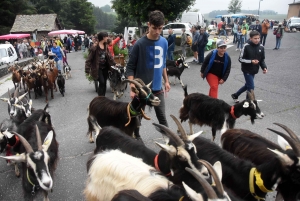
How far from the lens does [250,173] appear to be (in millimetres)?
2711

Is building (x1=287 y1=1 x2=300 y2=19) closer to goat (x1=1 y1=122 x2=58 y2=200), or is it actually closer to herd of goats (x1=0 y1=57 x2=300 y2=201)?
herd of goats (x1=0 y1=57 x2=300 y2=201)

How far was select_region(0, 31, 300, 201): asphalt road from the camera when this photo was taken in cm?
389

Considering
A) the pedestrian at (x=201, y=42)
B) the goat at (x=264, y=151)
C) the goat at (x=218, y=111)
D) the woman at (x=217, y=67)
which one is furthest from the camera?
the pedestrian at (x=201, y=42)

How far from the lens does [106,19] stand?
122 m

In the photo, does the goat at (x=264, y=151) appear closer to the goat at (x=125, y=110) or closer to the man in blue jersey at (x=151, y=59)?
the man in blue jersey at (x=151, y=59)

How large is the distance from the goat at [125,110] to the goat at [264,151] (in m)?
1.27

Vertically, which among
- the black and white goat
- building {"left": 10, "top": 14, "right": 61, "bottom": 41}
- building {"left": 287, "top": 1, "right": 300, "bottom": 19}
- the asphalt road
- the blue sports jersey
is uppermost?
building {"left": 287, "top": 1, "right": 300, "bottom": 19}

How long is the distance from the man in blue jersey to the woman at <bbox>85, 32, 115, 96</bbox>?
1870mm

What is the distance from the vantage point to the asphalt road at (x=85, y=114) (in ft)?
12.7

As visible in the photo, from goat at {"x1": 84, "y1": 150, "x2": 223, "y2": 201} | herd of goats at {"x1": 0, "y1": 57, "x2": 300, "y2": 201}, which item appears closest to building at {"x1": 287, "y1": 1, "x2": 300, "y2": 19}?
herd of goats at {"x1": 0, "y1": 57, "x2": 300, "y2": 201}

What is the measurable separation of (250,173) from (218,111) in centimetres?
229

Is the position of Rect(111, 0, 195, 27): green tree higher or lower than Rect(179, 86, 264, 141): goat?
higher

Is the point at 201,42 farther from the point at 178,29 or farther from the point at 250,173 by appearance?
the point at 250,173

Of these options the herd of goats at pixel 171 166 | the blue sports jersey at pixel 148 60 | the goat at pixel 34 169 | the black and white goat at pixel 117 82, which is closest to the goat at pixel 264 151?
the herd of goats at pixel 171 166
